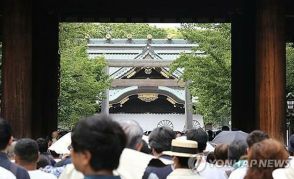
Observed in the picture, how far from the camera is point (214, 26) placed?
2556 centimetres

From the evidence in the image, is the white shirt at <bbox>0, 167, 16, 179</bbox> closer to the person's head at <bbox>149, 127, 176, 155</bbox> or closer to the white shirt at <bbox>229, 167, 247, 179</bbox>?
the person's head at <bbox>149, 127, 176, 155</bbox>

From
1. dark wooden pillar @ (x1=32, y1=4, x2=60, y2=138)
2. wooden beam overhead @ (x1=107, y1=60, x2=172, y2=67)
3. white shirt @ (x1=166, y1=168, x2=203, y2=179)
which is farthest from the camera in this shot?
wooden beam overhead @ (x1=107, y1=60, x2=172, y2=67)

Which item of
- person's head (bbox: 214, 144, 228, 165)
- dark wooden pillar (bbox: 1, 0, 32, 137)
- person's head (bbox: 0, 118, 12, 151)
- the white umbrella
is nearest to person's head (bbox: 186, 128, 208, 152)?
A: person's head (bbox: 214, 144, 228, 165)

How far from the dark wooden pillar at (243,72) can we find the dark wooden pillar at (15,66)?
6010 millimetres

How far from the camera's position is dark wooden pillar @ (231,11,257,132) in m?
15.7

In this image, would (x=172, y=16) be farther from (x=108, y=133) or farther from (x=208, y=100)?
(x=108, y=133)

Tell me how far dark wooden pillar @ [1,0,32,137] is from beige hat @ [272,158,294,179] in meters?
8.00

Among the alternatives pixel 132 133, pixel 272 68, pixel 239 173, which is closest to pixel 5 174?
pixel 132 133

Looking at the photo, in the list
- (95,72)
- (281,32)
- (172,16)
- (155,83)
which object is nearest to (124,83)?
(155,83)

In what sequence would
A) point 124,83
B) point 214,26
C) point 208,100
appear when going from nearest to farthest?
1. point 214,26
2. point 208,100
3. point 124,83

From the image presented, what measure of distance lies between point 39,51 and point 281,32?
20.2 feet

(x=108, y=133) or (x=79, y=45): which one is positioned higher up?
(x=79, y=45)

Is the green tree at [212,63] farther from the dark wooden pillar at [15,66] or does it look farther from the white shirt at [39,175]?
the white shirt at [39,175]

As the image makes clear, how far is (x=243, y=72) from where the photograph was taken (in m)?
16.5
